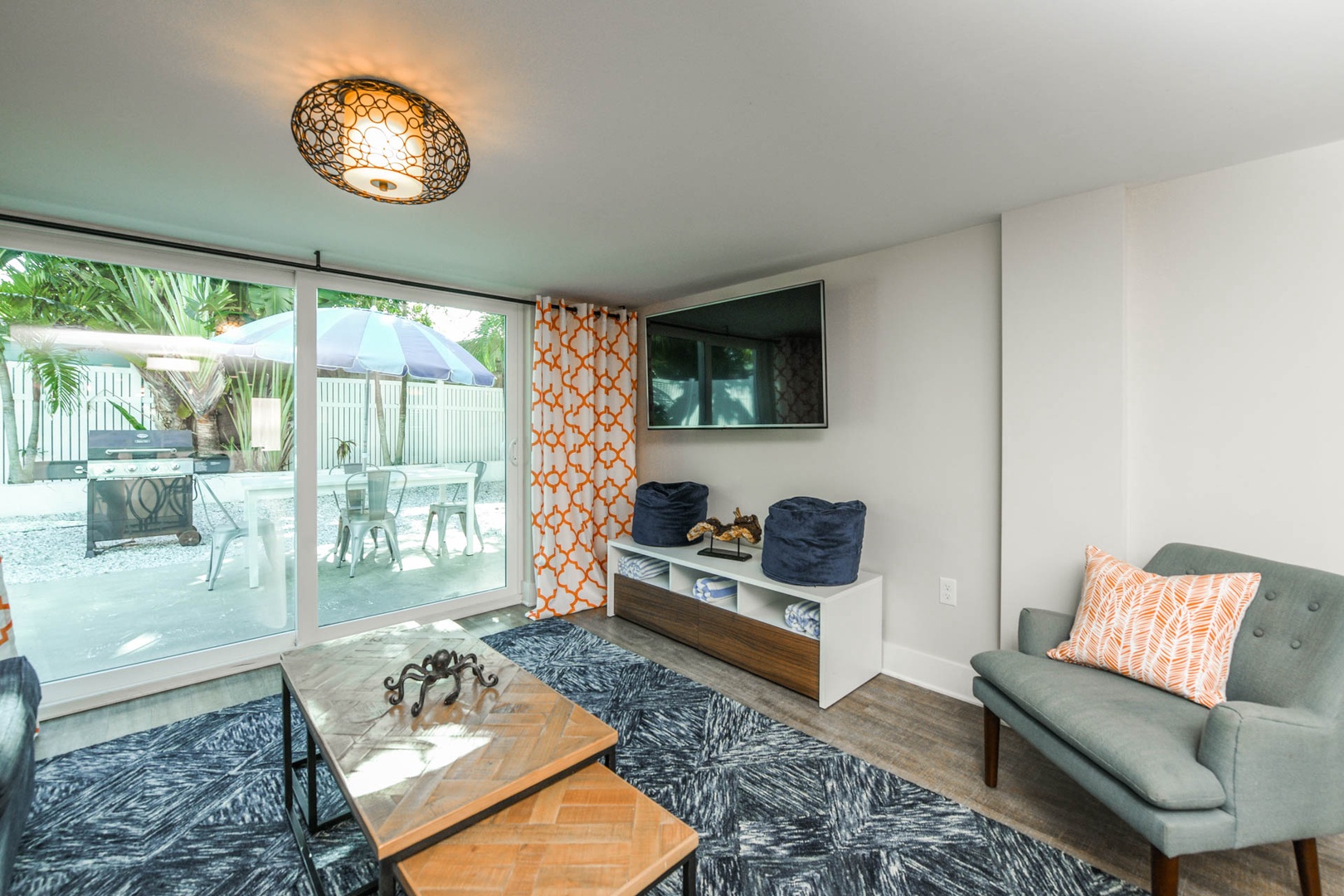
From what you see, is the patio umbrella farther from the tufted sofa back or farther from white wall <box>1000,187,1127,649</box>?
the tufted sofa back

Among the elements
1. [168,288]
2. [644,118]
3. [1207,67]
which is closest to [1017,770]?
[1207,67]

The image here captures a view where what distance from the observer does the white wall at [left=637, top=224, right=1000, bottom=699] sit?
8.50 ft

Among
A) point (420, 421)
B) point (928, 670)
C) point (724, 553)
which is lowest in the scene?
point (928, 670)

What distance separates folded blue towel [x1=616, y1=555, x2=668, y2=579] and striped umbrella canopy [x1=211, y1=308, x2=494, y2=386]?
1.53 m

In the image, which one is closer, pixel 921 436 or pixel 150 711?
pixel 150 711

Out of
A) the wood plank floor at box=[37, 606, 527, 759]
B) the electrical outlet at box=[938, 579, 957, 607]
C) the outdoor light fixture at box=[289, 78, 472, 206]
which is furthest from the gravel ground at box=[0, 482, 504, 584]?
the electrical outlet at box=[938, 579, 957, 607]

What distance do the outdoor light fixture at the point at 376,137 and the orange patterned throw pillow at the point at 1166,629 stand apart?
2.47m

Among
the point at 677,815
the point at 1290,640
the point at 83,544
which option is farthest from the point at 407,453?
the point at 1290,640

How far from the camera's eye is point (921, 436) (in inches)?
110

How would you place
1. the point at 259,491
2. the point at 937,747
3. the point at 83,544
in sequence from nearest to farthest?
the point at 937,747
the point at 83,544
the point at 259,491

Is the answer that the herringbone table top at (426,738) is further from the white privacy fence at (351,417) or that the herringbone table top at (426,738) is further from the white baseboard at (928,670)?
the white baseboard at (928,670)

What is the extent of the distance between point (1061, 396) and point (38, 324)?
14.2 feet

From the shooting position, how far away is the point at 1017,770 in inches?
81.5

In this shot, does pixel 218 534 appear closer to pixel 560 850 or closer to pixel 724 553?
pixel 724 553
